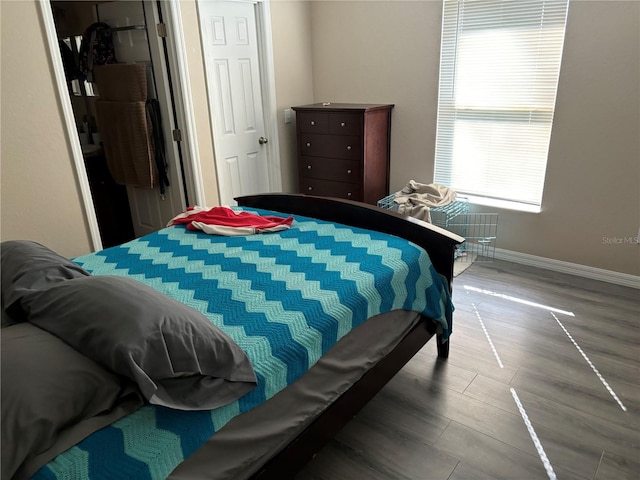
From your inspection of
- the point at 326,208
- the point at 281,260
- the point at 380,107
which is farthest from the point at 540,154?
the point at 281,260

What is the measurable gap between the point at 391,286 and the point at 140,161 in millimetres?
2542

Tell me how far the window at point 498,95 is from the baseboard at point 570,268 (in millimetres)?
390

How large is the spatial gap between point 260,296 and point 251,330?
8.7 inches

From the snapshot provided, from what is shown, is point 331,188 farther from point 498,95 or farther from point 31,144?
point 31,144

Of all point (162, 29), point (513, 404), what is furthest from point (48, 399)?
point (162, 29)

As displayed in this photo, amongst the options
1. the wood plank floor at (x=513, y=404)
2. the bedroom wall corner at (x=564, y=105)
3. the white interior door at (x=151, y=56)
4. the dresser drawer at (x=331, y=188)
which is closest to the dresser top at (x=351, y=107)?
the bedroom wall corner at (x=564, y=105)

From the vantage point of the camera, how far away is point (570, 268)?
3412mm

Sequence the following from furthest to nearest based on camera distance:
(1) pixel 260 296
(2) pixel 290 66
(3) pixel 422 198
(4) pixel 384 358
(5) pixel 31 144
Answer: (2) pixel 290 66 < (3) pixel 422 198 < (5) pixel 31 144 < (4) pixel 384 358 < (1) pixel 260 296

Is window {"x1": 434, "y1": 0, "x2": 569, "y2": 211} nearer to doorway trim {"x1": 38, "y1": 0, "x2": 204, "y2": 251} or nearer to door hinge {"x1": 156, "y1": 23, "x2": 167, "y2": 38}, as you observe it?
doorway trim {"x1": 38, "y1": 0, "x2": 204, "y2": 251}

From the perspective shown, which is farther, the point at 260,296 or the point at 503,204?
the point at 503,204

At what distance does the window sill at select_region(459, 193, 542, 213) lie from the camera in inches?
138

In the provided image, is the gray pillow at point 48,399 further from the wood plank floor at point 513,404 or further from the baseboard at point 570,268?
the baseboard at point 570,268

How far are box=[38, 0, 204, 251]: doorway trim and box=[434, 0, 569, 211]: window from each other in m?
2.00

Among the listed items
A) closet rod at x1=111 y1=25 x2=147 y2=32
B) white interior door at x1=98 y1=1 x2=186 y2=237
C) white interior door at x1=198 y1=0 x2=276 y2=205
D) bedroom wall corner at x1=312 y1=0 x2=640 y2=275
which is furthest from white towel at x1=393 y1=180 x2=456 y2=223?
closet rod at x1=111 y1=25 x2=147 y2=32
